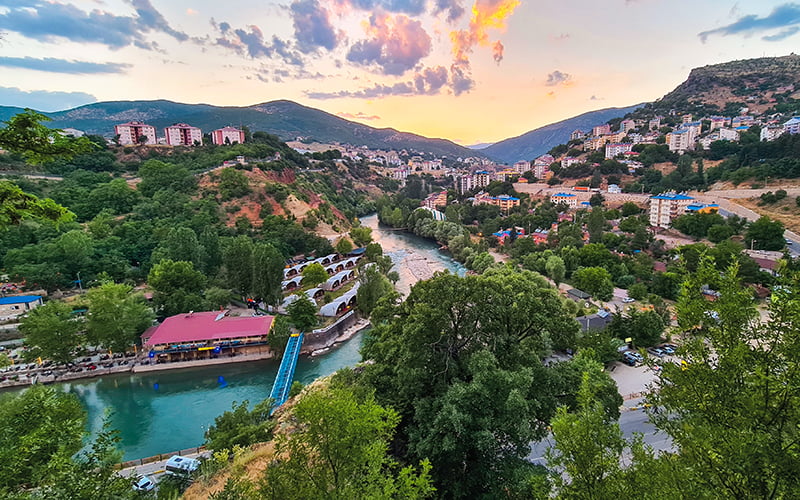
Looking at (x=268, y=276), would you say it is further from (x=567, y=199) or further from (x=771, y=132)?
(x=771, y=132)

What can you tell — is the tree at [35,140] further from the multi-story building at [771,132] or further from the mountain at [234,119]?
the mountain at [234,119]

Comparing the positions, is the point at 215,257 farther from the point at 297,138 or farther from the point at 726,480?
the point at 297,138

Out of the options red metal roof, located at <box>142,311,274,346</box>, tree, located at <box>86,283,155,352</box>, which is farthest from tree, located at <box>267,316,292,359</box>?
tree, located at <box>86,283,155,352</box>

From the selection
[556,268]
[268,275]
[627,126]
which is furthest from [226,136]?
[627,126]

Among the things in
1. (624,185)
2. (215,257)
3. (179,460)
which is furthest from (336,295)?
(624,185)

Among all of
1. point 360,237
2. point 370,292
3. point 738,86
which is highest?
point 738,86

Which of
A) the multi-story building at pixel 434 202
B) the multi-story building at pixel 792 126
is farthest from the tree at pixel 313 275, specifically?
the multi-story building at pixel 792 126
